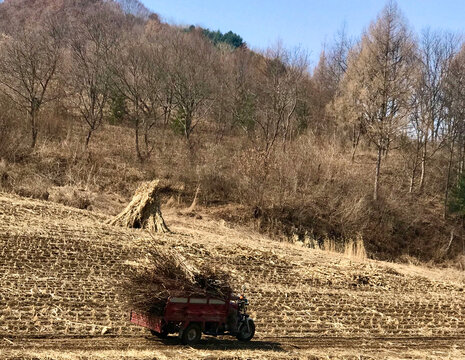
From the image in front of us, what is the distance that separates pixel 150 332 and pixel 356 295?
26.3ft

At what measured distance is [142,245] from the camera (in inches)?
683

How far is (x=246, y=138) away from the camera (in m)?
43.8

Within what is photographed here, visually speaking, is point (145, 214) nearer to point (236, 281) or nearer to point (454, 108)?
point (236, 281)

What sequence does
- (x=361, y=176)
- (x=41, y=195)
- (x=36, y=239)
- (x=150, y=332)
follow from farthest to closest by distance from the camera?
1. (x=361, y=176)
2. (x=41, y=195)
3. (x=36, y=239)
4. (x=150, y=332)

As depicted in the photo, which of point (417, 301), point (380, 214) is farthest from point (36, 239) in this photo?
point (380, 214)

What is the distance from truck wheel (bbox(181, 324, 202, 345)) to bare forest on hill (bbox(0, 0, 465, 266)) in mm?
17078

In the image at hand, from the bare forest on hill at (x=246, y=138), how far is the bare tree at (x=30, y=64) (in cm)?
14

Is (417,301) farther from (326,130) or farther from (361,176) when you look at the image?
(326,130)

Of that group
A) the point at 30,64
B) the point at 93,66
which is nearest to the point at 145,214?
the point at 30,64

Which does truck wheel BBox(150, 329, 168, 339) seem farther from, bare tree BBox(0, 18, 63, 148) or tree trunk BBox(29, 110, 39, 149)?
bare tree BBox(0, 18, 63, 148)

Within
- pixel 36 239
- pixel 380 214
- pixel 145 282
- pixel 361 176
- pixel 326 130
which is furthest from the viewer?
pixel 326 130

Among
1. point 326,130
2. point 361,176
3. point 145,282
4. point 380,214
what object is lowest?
A: point 145,282

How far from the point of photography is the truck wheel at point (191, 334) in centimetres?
980

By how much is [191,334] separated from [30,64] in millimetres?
29147
